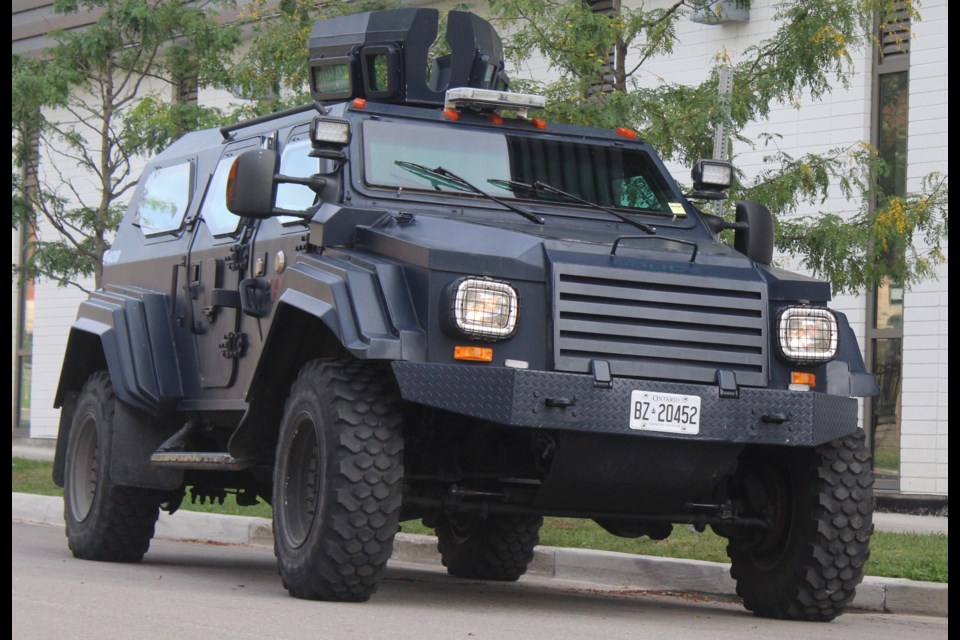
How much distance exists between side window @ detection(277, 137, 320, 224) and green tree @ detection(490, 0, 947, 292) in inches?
149

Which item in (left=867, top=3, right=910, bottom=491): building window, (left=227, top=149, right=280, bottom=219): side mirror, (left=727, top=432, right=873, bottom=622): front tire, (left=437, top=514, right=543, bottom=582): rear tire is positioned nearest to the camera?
(left=727, top=432, right=873, bottom=622): front tire

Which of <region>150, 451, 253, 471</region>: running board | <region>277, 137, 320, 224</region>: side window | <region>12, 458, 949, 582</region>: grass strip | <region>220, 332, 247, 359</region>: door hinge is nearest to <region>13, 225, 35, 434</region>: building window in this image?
<region>12, 458, 949, 582</region>: grass strip

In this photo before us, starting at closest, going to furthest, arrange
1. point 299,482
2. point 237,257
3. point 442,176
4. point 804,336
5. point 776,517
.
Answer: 1. point 804,336
2. point 299,482
3. point 776,517
4. point 442,176
5. point 237,257

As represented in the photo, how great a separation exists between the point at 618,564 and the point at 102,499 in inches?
117

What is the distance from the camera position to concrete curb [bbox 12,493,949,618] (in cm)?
861

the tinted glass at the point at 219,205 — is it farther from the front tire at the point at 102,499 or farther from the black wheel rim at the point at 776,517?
the black wheel rim at the point at 776,517

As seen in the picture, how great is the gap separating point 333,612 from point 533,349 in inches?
51.8

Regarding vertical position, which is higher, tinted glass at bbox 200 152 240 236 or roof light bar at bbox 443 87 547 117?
roof light bar at bbox 443 87 547 117

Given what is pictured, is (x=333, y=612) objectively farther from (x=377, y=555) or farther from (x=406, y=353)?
(x=406, y=353)

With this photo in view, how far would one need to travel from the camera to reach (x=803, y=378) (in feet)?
23.5

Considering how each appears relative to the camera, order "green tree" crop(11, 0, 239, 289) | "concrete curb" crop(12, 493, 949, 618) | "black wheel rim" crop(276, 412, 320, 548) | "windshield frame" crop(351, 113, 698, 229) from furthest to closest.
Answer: "green tree" crop(11, 0, 239, 289) < "concrete curb" crop(12, 493, 949, 618) < "windshield frame" crop(351, 113, 698, 229) < "black wheel rim" crop(276, 412, 320, 548)

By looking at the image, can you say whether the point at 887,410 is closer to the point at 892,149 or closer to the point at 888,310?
the point at 888,310

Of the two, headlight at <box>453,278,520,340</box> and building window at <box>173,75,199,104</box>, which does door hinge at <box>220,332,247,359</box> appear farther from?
building window at <box>173,75,199,104</box>

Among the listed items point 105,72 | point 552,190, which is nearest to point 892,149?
point 105,72
